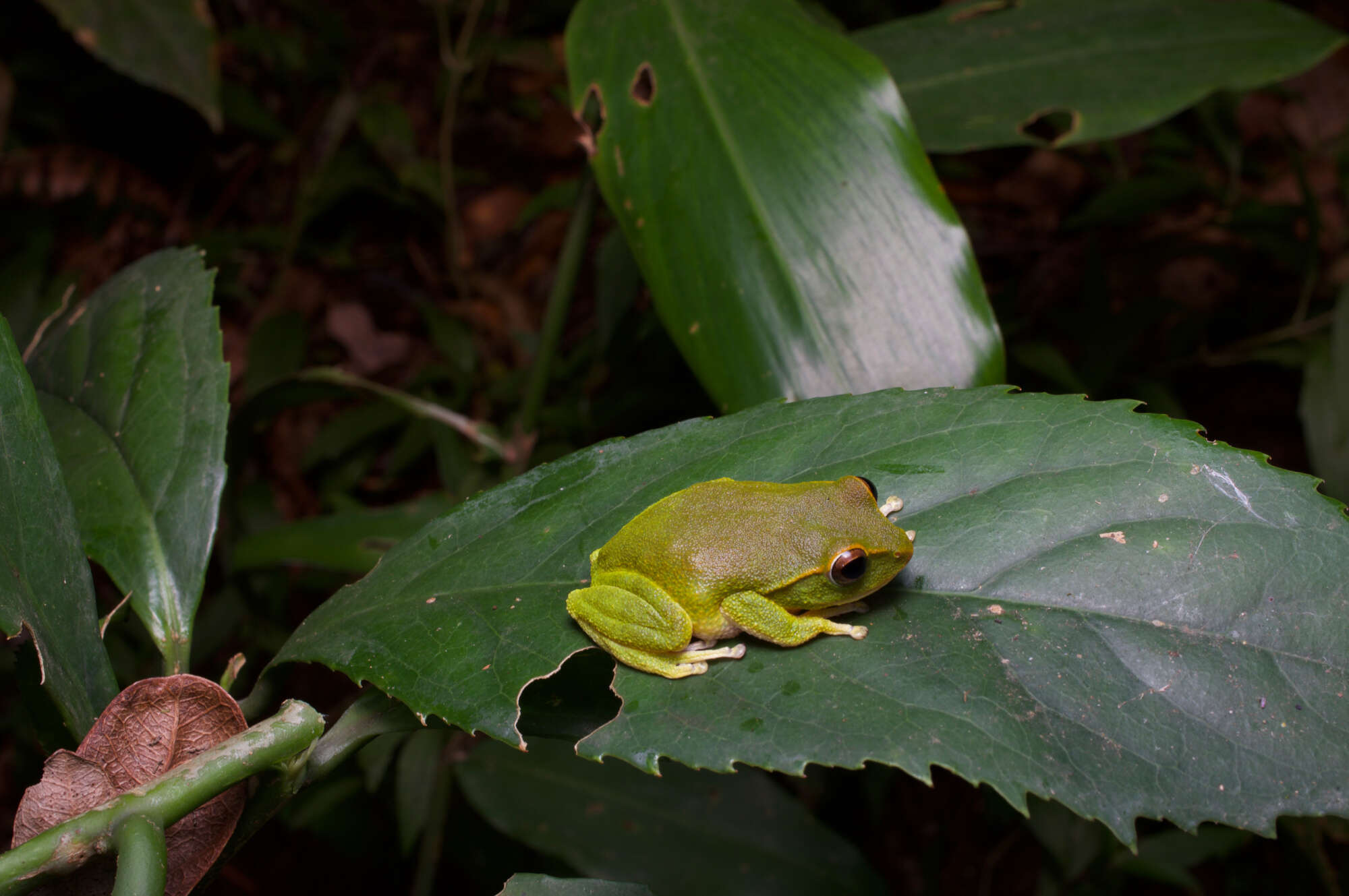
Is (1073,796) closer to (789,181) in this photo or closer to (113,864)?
(113,864)

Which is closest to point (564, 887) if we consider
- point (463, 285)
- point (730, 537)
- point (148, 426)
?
point (730, 537)

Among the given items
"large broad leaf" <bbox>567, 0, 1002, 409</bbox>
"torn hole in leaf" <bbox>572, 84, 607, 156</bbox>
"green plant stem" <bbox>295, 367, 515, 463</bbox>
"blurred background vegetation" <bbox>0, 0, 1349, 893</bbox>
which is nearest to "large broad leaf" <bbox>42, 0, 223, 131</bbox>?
"blurred background vegetation" <bbox>0, 0, 1349, 893</bbox>

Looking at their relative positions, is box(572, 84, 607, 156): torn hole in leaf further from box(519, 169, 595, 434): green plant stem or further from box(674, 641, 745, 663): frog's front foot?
box(674, 641, 745, 663): frog's front foot

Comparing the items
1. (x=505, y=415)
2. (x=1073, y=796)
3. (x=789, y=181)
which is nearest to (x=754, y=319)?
(x=789, y=181)

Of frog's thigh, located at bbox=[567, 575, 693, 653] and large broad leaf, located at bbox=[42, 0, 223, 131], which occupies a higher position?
large broad leaf, located at bbox=[42, 0, 223, 131]

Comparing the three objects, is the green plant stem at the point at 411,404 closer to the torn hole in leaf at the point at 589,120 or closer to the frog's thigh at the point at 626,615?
the torn hole in leaf at the point at 589,120

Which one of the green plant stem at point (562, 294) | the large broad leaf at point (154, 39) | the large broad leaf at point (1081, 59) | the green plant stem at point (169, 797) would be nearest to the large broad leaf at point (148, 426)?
the green plant stem at point (169, 797)

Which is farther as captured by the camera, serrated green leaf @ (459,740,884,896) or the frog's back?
serrated green leaf @ (459,740,884,896)
